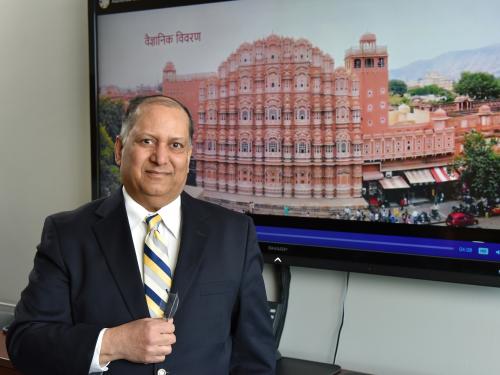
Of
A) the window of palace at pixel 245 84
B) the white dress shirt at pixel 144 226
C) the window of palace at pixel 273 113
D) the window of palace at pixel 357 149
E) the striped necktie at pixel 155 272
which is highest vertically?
the window of palace at pixel 245 84

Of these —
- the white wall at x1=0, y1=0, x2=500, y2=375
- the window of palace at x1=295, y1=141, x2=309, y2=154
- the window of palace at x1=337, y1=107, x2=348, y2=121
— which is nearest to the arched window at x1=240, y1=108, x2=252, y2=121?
the window of palace at x1=295, y1=141, x2=309, y2=154

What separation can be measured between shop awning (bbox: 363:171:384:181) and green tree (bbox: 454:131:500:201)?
0.83 feet

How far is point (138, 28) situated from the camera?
2.66 m

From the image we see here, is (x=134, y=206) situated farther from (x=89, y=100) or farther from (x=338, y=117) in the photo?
(x=89, y=100)

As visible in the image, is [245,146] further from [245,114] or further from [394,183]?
[394,183]

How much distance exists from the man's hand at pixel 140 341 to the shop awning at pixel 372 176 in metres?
0.90

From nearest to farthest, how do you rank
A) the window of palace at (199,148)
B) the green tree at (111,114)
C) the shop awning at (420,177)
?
the shop awning at (420,177) → the window of palace at (199,148) → the green tree at (111,114)

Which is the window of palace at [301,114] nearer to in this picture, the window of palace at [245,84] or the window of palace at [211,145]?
the window of palace at [245,84]

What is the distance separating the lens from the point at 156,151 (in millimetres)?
1638

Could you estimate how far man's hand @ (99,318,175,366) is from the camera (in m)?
1.55

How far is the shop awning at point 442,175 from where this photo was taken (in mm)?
2004

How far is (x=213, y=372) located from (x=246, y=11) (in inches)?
52.4

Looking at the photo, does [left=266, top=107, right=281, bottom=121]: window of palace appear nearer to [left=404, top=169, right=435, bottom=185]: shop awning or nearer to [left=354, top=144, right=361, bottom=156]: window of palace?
[left=354, top=144, right=361, bottom=156]: window of palace

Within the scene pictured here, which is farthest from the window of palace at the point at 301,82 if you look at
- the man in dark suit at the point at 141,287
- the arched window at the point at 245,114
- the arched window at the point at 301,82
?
the man in dark suit at the point at 141,287
